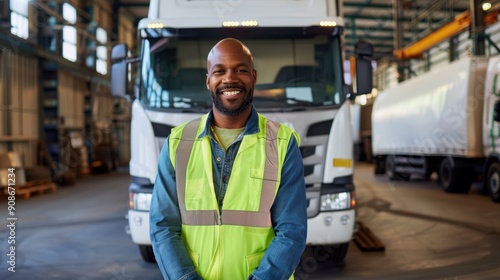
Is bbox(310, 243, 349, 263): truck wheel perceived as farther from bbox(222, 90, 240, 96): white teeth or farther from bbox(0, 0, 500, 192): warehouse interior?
bbox(0, 0, 500, 192): warehouse interior

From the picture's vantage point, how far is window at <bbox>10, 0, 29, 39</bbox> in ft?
49.5

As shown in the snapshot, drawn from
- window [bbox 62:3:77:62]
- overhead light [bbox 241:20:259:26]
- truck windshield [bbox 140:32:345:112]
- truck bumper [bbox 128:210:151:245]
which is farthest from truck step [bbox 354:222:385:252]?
window [bbox 62:3:77:62]

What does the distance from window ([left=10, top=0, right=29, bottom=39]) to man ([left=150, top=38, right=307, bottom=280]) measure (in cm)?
1406

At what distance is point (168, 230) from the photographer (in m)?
2.12

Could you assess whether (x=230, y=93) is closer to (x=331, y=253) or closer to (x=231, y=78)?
(x=231, y=78)

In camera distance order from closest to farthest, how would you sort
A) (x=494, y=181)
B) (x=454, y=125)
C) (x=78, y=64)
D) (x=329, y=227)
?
(x=329, y=227), (x=494, y=181), (x=454, y=125), (x=78, y=64)

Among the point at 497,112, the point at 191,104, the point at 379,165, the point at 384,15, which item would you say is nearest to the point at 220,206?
the point at 191,104

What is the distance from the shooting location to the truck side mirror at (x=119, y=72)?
5660mm

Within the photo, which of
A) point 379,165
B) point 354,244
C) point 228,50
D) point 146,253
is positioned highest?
point 228,50

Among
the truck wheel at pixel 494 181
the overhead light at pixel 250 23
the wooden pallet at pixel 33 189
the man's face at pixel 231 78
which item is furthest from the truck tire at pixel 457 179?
the man's face at pixel 231 78

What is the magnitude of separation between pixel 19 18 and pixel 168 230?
15489 millimetres

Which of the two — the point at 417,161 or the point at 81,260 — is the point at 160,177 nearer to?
the point at 81,260

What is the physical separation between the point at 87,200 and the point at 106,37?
14.4 metres

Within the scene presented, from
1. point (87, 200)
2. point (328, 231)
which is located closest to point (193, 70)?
point (328, 231)
